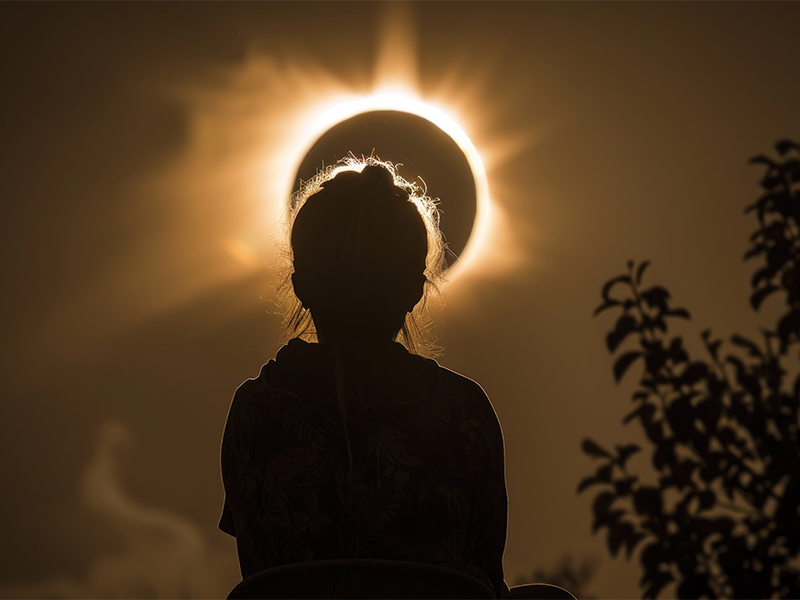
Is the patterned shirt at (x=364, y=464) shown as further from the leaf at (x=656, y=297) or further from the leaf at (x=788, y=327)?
the leaf at (x=788, y=327)

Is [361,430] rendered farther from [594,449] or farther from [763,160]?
[763,160]

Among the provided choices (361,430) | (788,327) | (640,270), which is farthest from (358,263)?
(788,327)

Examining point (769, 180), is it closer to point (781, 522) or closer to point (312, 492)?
point (781, 522)

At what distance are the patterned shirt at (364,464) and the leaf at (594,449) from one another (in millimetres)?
425

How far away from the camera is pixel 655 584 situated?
186 cm

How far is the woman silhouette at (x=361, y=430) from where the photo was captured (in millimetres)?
2186

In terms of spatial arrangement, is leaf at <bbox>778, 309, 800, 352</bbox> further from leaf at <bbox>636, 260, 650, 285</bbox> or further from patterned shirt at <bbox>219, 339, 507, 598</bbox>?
patterned shirt at <bbox>219, 339, 507, 598</bbox>

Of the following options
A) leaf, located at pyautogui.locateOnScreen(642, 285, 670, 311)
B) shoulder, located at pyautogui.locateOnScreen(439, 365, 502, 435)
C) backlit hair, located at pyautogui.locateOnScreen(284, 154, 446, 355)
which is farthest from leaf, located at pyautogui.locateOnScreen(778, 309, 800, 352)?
backlit hair, located at pyautogui.locateOnScreen(284, 154, 446, 355)

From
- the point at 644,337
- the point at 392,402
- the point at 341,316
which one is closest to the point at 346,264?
the point at 341,316

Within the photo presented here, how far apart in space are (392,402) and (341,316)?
0.92ft

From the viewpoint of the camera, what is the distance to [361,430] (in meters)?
2.28

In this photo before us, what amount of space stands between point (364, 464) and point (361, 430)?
0.30ft

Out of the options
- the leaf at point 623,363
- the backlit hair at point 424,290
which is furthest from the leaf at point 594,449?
the backlit hair at point 424,290

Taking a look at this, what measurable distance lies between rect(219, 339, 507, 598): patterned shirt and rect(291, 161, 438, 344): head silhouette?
84 millimetres
